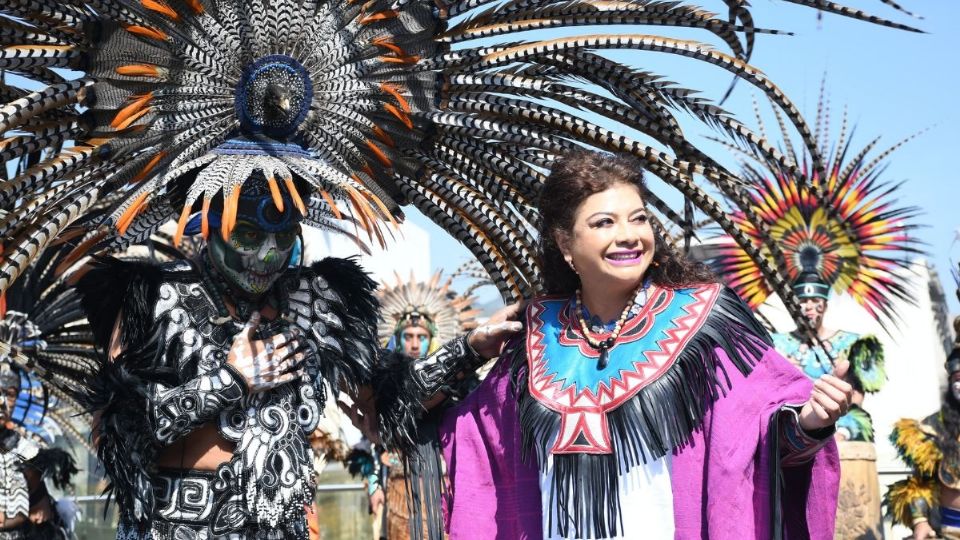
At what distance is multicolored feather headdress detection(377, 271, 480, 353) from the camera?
998 cm

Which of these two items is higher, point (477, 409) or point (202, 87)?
point (202, 87)

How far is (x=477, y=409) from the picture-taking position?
3.48 metres

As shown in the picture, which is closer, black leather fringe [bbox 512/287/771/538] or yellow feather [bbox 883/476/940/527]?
black leather fringe [bbox 512/287/771/538]

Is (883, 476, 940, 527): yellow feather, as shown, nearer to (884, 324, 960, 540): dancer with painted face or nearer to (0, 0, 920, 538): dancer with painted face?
(884, 324, 960, 540): dancer with painted face

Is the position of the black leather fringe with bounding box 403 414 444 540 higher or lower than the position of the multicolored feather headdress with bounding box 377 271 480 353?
lower

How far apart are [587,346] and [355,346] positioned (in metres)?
0.84

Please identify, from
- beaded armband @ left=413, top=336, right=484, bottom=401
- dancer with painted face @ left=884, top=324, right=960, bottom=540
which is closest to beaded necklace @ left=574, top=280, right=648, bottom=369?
beaded armband @ left=413, top=336, right=484, bottom=401

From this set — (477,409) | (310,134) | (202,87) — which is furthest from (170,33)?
(477,409)

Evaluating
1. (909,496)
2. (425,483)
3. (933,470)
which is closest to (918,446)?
(933,470)

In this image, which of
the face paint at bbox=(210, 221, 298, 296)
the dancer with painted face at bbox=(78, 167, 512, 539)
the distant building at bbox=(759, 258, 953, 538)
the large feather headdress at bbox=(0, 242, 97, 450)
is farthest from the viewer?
the distant building at bbox=(759, 258, 953, 538)

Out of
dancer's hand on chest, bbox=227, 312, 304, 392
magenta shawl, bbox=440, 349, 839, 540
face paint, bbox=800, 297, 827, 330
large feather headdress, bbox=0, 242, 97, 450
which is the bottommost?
magenta shawl, bbox=440, 349, 839, 540

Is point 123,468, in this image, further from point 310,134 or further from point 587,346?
point 587,346

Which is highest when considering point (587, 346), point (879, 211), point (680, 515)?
point (879, 211)

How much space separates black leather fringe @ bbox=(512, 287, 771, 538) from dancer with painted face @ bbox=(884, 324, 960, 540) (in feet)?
13.0
